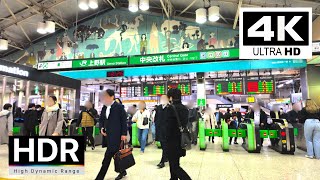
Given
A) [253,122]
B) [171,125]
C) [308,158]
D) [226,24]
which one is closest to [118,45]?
[226,24]

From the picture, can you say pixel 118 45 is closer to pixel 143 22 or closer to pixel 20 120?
pixel 143 22

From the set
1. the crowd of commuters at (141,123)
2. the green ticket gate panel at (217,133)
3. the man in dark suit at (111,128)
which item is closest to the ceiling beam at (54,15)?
the crowd of commuters at (141,123)

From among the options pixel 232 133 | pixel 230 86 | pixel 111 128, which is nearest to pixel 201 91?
pixel 230 86

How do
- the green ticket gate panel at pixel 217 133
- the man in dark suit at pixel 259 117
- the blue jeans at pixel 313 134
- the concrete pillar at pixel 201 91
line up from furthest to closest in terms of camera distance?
the concrete pillar at pixel 201 91, the green ticket gate panel at pixel 217 133, the man in dark suit at pixel 259 117, the blue jeans at pixel 313 134

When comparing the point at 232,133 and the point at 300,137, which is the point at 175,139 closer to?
the point at 232,133

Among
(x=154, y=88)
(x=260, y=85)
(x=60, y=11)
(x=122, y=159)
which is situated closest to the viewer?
(x=122, y=159)

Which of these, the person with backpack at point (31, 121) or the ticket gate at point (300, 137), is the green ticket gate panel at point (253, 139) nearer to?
Result: the ticket gate at point (300, 137)

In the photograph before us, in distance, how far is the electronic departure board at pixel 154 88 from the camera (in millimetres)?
11572

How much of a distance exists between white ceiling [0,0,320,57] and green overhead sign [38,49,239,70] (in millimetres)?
4682

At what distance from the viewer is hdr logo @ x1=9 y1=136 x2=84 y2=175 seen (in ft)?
10.6

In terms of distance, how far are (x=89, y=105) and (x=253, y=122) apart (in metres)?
4.67

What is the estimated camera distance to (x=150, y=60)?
24.9 feet

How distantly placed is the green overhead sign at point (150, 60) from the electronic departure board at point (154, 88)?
12.8ft

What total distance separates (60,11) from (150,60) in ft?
31.9
